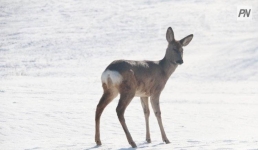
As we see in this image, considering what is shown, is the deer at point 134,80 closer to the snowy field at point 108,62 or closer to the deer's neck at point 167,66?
the deer's neck at point 167,66

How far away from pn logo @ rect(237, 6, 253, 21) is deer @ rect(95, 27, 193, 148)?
2546 centimetres

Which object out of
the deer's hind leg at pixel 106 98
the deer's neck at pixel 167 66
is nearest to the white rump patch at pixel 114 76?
the deer's hind leg at pixel 106 98

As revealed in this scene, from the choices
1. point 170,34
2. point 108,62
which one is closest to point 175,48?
point 170,34

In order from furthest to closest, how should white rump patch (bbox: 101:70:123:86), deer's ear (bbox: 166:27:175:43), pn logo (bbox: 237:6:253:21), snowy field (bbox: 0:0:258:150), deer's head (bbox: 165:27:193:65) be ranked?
pn logo (bbox: 237:6:253:21) < snowy field (bbox: 0:0:258:150) < deer's head (bbox: 165:27:193:65) < deer's ear (bbox: 166:27:175:43) < white rump patch (bbox: 101:70:123:86)

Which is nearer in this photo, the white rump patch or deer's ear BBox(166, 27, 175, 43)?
the white rump patch

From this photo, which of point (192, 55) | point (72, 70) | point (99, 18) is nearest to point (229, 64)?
point (192, 55)

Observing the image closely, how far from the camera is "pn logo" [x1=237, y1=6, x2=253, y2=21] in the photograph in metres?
34.6

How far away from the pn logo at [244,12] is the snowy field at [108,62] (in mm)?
372

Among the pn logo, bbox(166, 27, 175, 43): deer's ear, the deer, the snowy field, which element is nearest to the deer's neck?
the deer

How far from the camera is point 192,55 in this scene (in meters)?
26.9

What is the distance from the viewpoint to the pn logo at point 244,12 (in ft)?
113

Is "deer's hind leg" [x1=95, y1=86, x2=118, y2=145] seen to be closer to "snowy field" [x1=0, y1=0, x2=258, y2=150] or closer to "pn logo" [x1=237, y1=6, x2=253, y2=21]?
"snowy field" [x1=0, y1=0, x2=258, y2=150]

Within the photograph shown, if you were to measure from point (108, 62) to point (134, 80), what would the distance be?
16222 millimetres

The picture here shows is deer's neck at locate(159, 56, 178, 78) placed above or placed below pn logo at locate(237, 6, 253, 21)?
above
